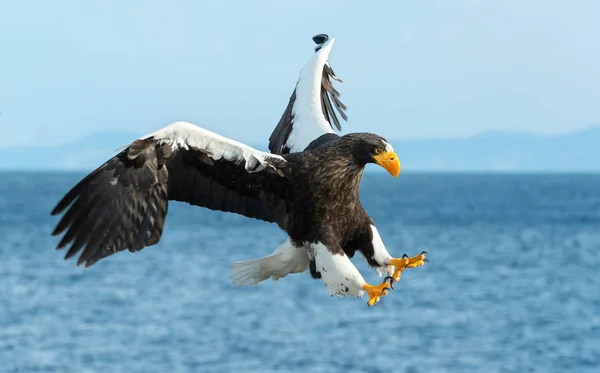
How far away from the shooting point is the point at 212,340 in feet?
94.0

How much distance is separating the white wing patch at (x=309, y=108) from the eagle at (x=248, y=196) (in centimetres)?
108

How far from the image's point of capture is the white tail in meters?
7.86

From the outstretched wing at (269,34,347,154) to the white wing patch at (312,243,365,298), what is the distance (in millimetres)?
1237

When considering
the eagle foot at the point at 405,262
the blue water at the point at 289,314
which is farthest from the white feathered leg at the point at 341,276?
the blue water at the point at 289,314

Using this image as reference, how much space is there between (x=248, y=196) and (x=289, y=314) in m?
24.2

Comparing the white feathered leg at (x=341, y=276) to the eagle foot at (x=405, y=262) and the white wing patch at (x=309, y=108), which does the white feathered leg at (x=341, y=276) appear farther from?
the white wing patch at (x=309, y=108)

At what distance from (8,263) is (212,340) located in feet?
61.1

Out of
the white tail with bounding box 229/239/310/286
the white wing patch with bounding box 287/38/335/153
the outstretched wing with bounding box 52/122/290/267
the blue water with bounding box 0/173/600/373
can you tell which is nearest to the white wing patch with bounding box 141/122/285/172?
the outstretched wing with bounding box 52/122/290/267

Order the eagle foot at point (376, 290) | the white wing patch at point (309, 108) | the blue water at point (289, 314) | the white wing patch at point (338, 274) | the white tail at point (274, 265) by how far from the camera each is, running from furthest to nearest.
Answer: the blue water at point (289, 314), the white wing patch at point (309, 108), the white tail at point (274, 265), the white wing patch at point (338, 274), the eagle foot at point (376, 290)

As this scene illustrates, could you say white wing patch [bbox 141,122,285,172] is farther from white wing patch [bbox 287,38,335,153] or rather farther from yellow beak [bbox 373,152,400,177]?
→ white wing patch [bbox 287,38,335,153]

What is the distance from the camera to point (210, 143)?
24.5ft

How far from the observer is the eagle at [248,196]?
293 inches

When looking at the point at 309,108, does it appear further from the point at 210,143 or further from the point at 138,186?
the point at 138,186

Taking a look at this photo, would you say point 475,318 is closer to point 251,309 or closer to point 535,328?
point 535,328
